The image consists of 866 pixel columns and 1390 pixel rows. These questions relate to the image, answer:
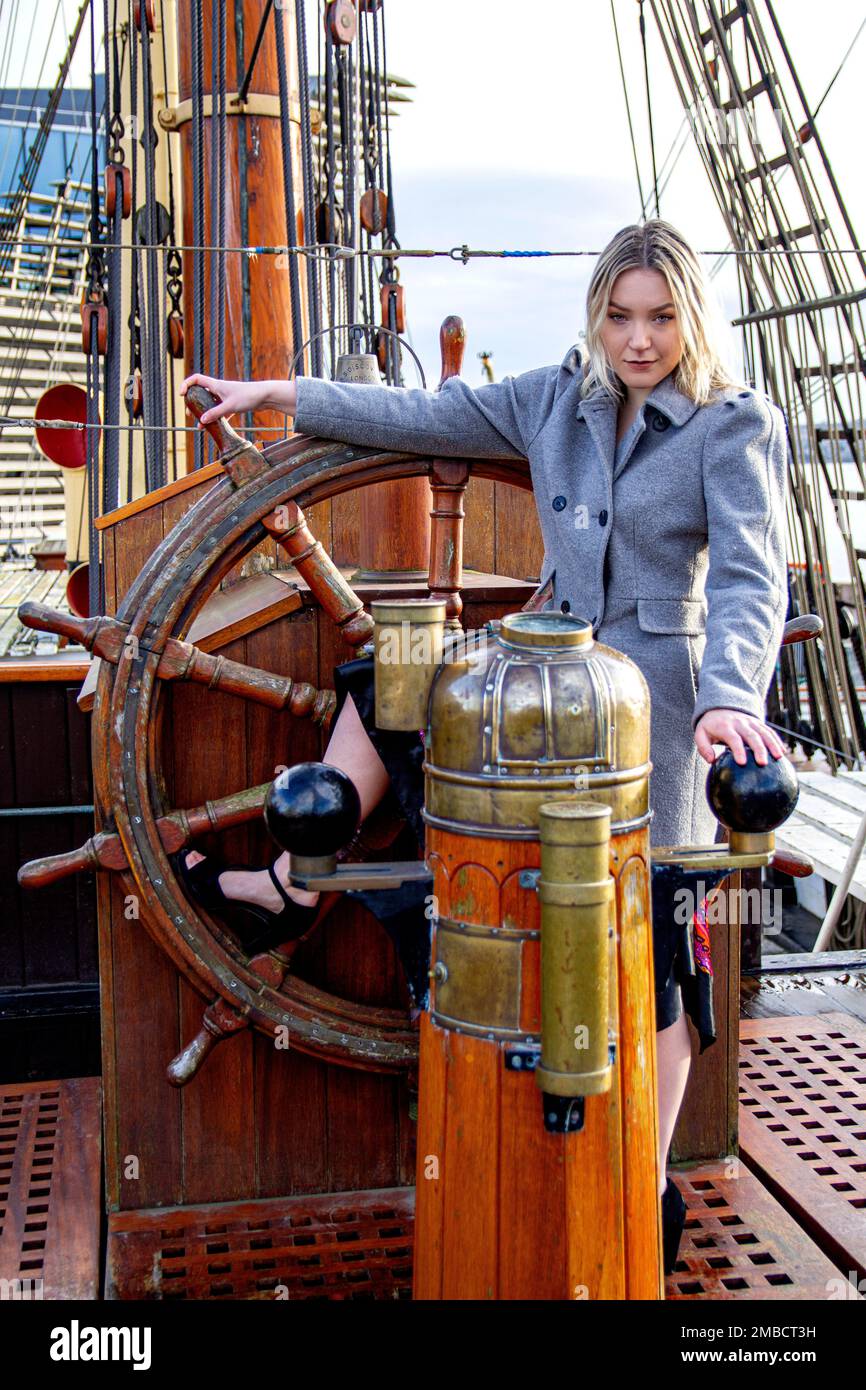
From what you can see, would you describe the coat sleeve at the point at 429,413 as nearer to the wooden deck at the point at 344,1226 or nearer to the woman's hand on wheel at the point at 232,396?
the woman's hand on wheel at the point at 232,396

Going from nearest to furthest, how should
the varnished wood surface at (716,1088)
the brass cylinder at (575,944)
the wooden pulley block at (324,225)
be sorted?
the brass cylinder at (575,944) → the varnished wood surface at (716,1088) → the wooden pulley block at (324,225)

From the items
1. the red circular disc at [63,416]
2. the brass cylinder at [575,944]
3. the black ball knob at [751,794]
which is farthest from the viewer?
the red circular disc at [63,416]

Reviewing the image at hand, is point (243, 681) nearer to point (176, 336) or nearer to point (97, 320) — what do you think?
point (97, 320)

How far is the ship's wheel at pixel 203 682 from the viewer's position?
1724mm

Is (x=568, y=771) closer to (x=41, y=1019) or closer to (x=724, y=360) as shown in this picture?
(x=724, y=360)

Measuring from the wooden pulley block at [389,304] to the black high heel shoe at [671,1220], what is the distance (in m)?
2.85

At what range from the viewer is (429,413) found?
1.71 meters

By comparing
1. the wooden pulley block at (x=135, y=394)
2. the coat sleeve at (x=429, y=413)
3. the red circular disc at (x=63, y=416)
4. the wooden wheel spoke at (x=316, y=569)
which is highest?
the red circular disc at (x=63, y=416)

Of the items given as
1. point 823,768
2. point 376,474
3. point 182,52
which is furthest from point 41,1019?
point 823,768

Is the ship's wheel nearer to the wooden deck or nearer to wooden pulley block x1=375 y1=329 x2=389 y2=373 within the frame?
the wooden deck

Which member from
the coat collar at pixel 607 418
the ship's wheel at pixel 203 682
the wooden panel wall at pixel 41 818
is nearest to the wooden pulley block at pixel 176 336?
the wooden panel wall at pixel 41 818

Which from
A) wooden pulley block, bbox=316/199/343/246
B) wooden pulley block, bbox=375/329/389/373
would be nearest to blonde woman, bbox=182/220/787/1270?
wooden pulley block, bbox=316/199/343/246

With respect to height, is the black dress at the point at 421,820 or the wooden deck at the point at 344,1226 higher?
the black dress at the point at 421,820
